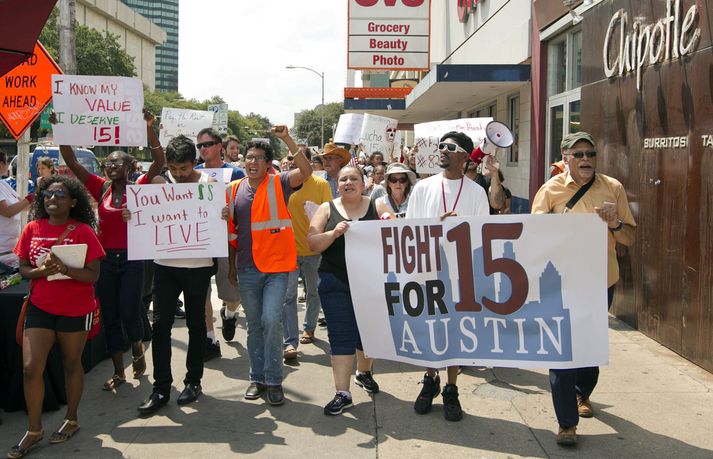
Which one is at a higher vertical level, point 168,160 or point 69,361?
point 168,160

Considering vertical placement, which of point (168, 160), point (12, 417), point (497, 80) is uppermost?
point (497, 80)

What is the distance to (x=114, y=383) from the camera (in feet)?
19.2

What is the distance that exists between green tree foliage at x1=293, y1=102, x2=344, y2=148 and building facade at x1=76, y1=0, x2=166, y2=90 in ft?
73.8

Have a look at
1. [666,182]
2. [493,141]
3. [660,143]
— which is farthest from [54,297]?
[660,143]

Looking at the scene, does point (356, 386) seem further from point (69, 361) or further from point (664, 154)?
point (664, 154)

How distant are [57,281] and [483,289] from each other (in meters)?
2.85

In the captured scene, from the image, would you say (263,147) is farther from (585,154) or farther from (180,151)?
(585,154)

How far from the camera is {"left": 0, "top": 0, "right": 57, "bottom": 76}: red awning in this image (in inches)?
183

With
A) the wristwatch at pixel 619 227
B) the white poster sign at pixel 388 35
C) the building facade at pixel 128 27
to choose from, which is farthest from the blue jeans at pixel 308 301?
the building facade at pixel 128 27

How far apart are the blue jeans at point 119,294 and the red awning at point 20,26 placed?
64.8 inches

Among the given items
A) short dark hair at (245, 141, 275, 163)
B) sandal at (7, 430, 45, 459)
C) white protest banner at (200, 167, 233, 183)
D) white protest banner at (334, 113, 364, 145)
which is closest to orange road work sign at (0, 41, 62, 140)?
Result: white protest banner at (200, 167, 233, 183)

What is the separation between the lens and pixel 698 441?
464 cm

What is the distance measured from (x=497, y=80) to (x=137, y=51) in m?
92.9

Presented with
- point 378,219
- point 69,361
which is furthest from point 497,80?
point 69,361
